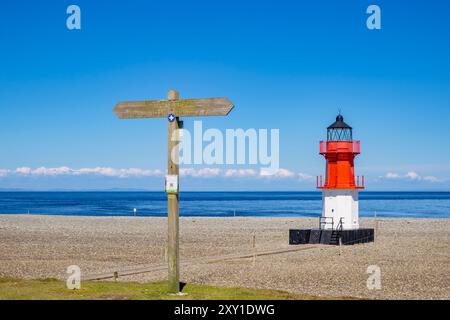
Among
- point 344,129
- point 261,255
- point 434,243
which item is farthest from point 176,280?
point 434,243

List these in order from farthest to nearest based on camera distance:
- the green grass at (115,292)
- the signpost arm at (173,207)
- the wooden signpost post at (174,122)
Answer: the signpost arm at (173,207) → the wooden signpost post at (174,122) → the green grass at (115,292)

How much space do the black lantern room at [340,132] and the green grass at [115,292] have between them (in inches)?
686

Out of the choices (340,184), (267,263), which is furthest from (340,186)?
(267,263)

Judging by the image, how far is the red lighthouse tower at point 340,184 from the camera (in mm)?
27531

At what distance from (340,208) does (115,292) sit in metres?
18.0

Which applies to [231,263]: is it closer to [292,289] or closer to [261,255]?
[261,255]

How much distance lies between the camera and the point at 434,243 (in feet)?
93.9

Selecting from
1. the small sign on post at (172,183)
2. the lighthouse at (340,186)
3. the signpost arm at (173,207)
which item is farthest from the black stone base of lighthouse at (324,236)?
the small sign on post at (172,183)

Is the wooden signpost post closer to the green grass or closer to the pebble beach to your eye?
the green grass

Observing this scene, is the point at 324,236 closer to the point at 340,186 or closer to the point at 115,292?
the point at 340,186

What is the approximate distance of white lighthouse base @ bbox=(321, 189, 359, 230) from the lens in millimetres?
27516

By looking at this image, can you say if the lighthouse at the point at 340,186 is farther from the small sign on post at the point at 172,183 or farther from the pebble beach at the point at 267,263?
the small sign on post at the point at 172,183

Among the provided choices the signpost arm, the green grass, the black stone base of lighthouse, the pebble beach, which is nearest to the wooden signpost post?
the signpost arm
